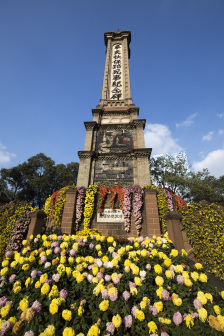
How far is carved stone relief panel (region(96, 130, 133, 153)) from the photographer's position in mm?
12740

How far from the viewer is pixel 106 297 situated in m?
2.26

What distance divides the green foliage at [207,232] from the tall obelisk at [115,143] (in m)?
5.65

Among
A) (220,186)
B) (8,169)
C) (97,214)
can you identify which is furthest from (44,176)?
(220,186)

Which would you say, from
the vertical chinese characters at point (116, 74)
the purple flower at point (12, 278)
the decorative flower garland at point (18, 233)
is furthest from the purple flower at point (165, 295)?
the vertical chinese characters at point (116, 74)

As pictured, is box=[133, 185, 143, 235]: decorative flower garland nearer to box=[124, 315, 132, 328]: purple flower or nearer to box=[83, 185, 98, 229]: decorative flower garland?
box=[83, 185, 98, 229]: decorative flower garland

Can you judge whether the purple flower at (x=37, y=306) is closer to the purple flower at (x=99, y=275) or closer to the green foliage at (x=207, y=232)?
the purple flower at (x=99, y=275)

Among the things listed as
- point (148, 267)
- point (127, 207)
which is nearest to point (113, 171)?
point (127, 207)

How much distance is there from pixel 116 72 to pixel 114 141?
10.4 m

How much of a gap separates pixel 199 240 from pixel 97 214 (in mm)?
4807

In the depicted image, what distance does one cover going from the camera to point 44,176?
28.7 metres

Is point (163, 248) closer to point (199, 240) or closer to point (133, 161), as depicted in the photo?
point (199, 240)

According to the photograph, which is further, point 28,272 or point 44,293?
point 28,272

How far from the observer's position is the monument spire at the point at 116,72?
54.1 feet

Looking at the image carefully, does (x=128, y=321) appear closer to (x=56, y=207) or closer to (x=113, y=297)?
(x=113, y=297)
